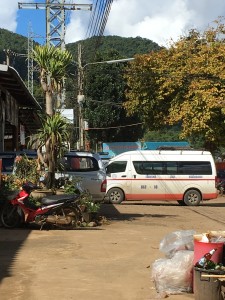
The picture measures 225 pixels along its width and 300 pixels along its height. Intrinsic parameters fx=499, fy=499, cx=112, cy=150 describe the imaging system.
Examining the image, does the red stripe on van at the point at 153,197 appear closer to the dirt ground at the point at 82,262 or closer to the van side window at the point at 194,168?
the van side window at the point at 194,168

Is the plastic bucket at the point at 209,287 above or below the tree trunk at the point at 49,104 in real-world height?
below

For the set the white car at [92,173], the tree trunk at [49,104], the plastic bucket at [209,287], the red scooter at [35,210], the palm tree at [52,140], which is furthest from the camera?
the white car at [92,173]

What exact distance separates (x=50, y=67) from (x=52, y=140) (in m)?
2.00

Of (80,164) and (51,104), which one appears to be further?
(80,164)

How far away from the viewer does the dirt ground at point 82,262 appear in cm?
620

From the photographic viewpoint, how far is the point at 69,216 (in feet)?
39.4

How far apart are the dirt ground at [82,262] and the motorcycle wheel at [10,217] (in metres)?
0.22

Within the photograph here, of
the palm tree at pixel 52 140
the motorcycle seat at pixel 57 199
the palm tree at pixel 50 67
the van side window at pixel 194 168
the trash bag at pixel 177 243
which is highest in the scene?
the palm tree at pixel 50 67

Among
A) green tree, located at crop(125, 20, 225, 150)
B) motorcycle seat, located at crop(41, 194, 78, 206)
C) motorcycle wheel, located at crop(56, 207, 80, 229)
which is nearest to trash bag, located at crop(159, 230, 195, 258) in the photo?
motorcycle seat, located at crop(41, 194, 78, 206)

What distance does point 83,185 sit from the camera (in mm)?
16328

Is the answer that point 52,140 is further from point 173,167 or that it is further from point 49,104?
point 173,167

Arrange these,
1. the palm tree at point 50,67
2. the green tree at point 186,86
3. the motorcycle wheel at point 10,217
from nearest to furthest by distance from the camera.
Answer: the motorcycle wheel at point 10,217
the palm tree at point 50,67
the green tree at point 186,86

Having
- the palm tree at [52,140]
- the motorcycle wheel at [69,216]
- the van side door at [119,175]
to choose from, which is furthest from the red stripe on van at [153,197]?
the motorcycle wheel at [69,216]

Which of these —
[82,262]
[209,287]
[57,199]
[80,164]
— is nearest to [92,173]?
[80,164]
